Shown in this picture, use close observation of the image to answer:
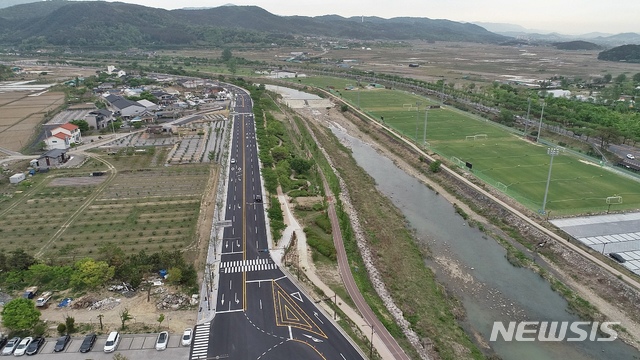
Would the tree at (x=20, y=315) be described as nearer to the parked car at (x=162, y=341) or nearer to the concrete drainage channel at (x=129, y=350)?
the concrete drainage channel at (x=129, y=350)

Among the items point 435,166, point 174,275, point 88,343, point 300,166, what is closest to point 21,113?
point 300,166

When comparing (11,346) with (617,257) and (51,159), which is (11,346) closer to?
(51,159)

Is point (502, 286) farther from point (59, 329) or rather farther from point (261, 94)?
point (261, 94)

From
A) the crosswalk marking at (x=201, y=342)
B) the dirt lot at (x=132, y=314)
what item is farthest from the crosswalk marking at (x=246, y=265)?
the crosswalk marking at (x=201, y=342)

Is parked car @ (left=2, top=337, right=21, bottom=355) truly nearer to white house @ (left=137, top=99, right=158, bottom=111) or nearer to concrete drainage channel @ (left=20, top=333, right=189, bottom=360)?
concrete drainage channel @ (left=20, top=333, right=189, bottom=360)

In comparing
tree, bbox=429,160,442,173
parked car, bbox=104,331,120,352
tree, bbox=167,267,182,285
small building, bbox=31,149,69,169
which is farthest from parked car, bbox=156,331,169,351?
tree, bbox=429,160,442,173

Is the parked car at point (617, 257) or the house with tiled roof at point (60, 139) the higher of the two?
the house with tiled roof at point (60, 139)
